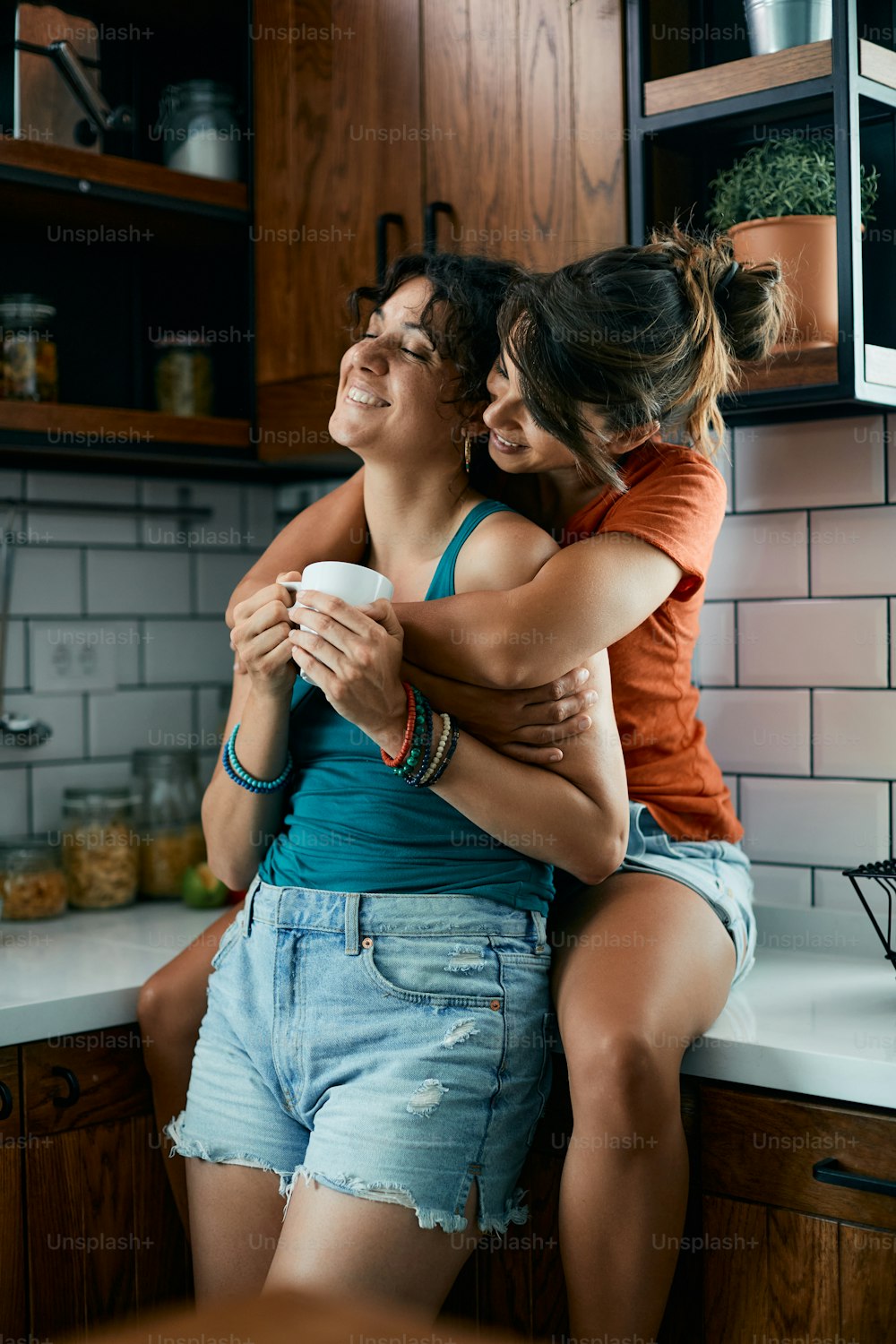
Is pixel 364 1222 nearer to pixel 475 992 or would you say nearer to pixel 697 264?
pixel 475 992

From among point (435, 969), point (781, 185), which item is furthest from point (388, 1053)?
point (781, 185)

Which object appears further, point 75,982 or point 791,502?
point 791,502

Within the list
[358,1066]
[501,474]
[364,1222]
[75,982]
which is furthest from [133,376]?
[364,1222]

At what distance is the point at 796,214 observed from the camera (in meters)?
1.56

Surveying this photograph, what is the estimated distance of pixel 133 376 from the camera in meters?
2.24

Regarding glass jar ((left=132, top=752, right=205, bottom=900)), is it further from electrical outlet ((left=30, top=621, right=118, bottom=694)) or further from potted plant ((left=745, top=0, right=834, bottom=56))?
potted plant ((left=745, top=0, right=834, bottom=56))

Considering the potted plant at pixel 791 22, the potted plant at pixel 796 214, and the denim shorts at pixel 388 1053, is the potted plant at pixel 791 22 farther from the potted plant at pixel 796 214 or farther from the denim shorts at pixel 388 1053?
the denim shorts at pixel 388 1053

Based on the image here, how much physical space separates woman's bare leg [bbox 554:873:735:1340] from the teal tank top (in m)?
0.14

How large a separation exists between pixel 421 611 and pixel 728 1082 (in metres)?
0.57

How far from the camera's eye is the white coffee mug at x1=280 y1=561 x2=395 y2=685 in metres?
1.26

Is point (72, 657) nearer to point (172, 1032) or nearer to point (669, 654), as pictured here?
point (172, 1032)

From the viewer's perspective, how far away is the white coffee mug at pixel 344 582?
1.26 metres

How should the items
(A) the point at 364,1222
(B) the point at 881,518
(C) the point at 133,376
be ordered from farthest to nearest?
(C) the point at 133,376
(B) the point at 881,518
(A) the point at 364,1222

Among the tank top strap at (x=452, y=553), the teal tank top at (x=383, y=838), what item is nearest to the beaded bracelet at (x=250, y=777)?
the teal tank top at (x=383, y=838)
